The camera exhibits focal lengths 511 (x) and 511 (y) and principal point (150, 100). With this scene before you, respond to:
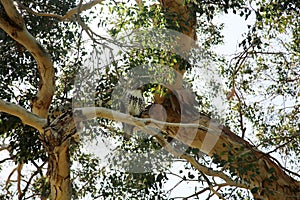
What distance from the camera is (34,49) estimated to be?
173 inches

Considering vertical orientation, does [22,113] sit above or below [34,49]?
below

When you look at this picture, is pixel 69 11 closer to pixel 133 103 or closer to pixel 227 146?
pixel 133 103

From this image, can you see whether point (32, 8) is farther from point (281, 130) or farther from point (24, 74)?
point (281, 130)

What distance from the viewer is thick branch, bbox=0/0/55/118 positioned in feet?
14.2

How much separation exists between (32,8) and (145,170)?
2032 mm

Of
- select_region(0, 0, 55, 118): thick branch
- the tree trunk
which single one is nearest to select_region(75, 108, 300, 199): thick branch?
the tree trunk

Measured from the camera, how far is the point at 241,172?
3.38 m

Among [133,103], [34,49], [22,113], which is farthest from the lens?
[133,103]

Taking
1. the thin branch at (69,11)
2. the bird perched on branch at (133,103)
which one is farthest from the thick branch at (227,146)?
the thin branch at (69,11)

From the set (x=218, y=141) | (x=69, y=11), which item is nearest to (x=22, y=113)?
(x=69, y=11)

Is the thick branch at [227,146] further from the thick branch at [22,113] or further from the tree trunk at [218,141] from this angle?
the thick branch at [22,113]

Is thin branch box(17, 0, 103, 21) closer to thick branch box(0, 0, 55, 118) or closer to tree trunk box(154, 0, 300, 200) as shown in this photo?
thick branch box(0, 0, 55, 118)

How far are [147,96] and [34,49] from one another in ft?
3.87

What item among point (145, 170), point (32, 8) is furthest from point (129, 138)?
point (32, 8)
